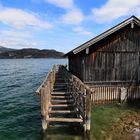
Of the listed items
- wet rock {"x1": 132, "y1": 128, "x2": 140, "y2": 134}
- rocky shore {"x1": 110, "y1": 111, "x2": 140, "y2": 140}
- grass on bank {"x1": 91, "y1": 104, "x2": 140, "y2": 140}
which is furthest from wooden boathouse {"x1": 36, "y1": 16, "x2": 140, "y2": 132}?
wet rock {"x1": 132, "y1": 128, "x2": 140, "y2": 134}

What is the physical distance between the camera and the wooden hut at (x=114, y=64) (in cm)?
1791

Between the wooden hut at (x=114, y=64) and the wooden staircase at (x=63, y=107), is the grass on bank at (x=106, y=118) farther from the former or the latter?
the wooden staircase at (x=63, y=107)

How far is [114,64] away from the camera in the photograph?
18344mm

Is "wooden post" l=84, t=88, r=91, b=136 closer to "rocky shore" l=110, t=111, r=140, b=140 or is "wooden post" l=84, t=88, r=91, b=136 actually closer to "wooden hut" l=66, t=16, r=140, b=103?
"rocky shore" l=110, t=111, r=140, b=140

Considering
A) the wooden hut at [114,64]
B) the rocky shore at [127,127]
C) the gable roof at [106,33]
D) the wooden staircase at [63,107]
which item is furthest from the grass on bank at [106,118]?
the gable roof at [106,33]

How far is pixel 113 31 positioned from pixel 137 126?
25.0ft

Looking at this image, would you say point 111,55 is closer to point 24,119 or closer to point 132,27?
point 132,27

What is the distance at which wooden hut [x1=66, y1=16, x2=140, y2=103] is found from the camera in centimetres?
1791

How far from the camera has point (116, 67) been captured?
18438 mm

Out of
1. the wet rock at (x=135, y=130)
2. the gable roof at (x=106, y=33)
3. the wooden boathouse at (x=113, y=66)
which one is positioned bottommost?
the wet rock at (x=135, y=130)

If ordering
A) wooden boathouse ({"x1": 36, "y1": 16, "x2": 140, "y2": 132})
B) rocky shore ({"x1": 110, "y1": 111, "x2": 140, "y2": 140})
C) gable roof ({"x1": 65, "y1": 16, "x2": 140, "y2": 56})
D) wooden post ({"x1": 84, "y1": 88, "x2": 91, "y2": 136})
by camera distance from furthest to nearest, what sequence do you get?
wooden boathouse ({"x1": 36, "y1": 16, "x2": 140, "y2": 132}), gable roof ({"x1": 65, "y1": 16, "x2": 140, "y2": 56}), rocky shore ({"x1": 110, "y1": 111, "x2": 140, "y2": 140}), wooden post ({"x1": 84, "y1": 88, "x2": 91, "y2": 136})

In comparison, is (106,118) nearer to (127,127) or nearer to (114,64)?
(127,127)

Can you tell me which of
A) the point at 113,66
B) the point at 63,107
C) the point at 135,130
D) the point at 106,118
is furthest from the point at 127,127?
the point at 113,66

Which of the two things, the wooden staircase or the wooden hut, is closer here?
the wooden staircase
